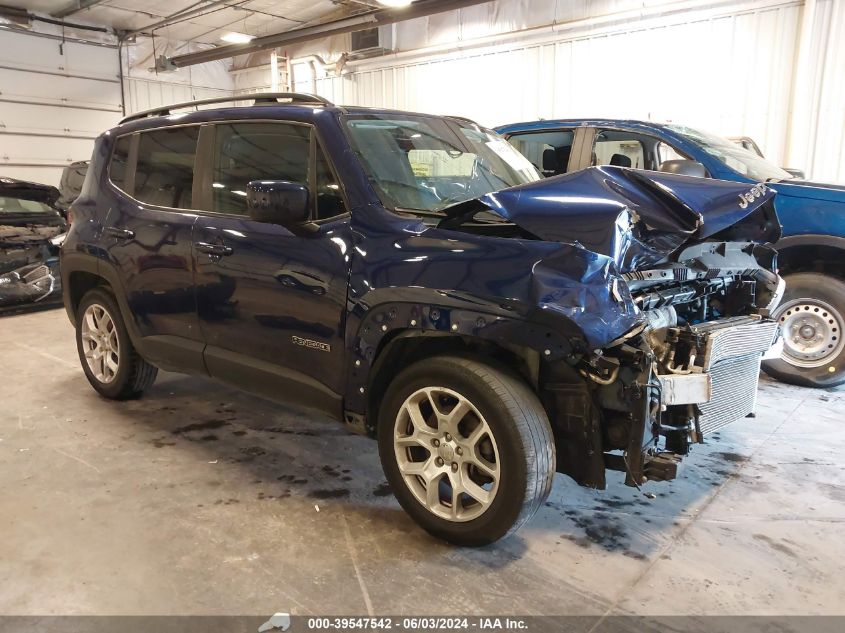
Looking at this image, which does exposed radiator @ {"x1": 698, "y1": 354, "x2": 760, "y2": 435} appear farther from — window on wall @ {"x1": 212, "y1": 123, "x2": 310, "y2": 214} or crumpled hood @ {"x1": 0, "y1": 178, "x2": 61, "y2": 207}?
crumpled hood @ {"x1": 0, "y1": 178, "x2": 61, "y2": 207}

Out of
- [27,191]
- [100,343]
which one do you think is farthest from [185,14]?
[100,343]

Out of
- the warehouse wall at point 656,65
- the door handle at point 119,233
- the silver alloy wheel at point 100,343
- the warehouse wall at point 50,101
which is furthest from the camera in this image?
the warehouse wall at point 50,101

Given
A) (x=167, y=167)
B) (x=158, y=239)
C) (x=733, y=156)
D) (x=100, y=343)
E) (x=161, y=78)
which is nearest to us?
(x=158, y=239)

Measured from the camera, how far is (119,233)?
12.1ft

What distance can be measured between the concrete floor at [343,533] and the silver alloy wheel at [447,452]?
199 mm

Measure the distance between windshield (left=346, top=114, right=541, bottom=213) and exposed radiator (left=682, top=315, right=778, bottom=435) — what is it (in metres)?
1.25

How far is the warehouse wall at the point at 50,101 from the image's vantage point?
12547mm

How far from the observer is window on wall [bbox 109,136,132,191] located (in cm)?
385

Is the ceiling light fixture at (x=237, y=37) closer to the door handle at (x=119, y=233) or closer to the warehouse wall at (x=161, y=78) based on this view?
the warehouse wall at (x=161, y=78)

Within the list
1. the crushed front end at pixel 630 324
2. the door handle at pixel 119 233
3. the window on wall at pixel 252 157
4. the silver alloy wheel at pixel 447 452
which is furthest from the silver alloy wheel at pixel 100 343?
the crushed front end at pixel 630 324

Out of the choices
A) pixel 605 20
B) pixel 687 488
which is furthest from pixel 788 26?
pixel 687 488

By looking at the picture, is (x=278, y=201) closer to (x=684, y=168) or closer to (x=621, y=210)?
(x=621, y=210)

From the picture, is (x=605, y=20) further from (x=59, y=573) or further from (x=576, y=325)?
(x=59, y=573)

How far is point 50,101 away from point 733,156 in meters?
13.6
